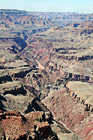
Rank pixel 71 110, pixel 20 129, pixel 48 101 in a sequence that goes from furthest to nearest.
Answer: pixel 48 101, pixel 71 110, pixel 20 129

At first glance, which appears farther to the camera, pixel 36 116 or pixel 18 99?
pixel 18 99

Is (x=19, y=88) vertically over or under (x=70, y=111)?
over

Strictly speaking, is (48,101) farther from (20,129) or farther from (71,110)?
(20,129)

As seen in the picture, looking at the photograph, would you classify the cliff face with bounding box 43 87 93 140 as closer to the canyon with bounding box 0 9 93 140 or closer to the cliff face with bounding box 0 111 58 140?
the canyon with bounding box 0 9 93 140

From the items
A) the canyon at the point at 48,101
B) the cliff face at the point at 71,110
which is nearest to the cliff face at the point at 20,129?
the canyon at the point at 48,101

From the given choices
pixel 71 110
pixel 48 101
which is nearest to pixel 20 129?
pixel 71 110

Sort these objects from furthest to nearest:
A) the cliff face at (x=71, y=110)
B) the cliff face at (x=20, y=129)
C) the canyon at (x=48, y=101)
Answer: the cliff face at (x=71, y=110), the canyon at (x=48, y=101), the cliff face at (x=20, y=129)

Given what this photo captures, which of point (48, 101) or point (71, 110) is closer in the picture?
point (71, 110)

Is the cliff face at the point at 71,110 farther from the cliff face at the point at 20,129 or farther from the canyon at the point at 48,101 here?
the cliff face at the point at 20,129

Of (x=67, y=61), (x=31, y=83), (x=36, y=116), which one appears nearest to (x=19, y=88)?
(x=31, y=83)

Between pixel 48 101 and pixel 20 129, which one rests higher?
pixel 20 129

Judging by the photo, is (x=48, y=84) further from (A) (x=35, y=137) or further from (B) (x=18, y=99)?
(A) (x=35, y=137)
